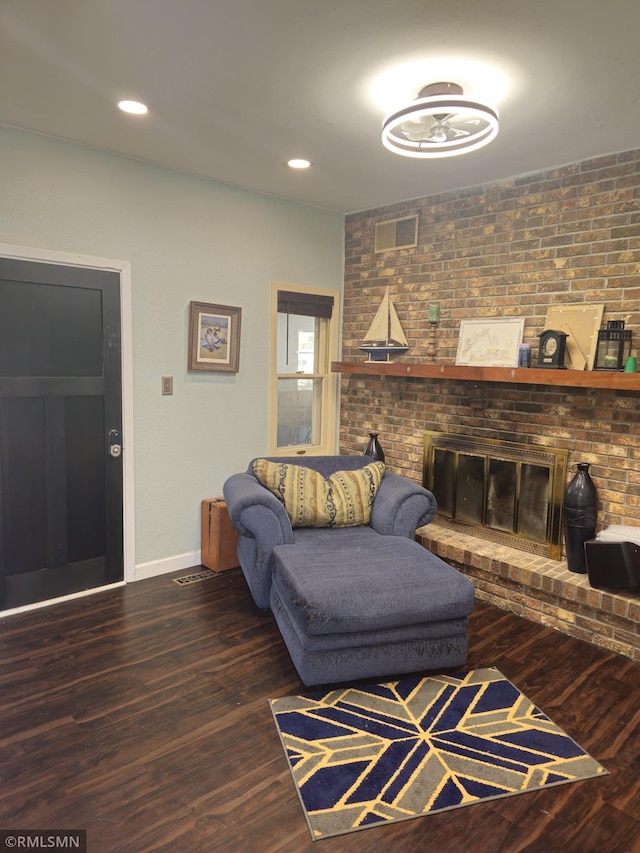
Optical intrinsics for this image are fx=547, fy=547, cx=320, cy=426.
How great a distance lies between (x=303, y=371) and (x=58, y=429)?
6.28 ft

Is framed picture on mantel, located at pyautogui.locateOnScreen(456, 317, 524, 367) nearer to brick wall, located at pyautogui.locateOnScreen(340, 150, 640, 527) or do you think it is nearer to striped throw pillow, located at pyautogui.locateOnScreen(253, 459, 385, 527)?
brick wall, located at pyautogui.locateOnScreen(340, 150, 640, 527)

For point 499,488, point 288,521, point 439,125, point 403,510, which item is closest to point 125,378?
point 288,521

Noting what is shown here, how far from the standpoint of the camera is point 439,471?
151 inches

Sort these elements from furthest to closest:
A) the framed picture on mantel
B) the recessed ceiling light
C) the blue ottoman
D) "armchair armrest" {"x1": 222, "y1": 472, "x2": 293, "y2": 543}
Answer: the framed picture on mantel → "armchair armrest" {"x1": 222, "y1": 472, "x2": 293, "y2": 543} → the recessed ceiling light → the blue ottoman

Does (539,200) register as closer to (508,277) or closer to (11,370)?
(508,277)

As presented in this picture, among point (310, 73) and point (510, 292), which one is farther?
point (510, 292)

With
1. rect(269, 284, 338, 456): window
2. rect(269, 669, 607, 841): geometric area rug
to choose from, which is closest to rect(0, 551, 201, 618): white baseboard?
rect(269, 284, 338, 456): window

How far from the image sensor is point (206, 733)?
2088 millimetres

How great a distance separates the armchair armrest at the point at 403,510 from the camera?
10.2ft

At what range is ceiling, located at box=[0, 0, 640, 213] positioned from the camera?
1.76 m

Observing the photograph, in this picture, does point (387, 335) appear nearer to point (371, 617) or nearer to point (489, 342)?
point (489, 342)

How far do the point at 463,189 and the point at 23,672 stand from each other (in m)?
3.65

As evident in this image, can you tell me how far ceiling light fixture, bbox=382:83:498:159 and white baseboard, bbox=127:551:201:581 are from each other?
274 cm

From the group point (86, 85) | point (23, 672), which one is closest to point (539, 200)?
point (86, 85)
